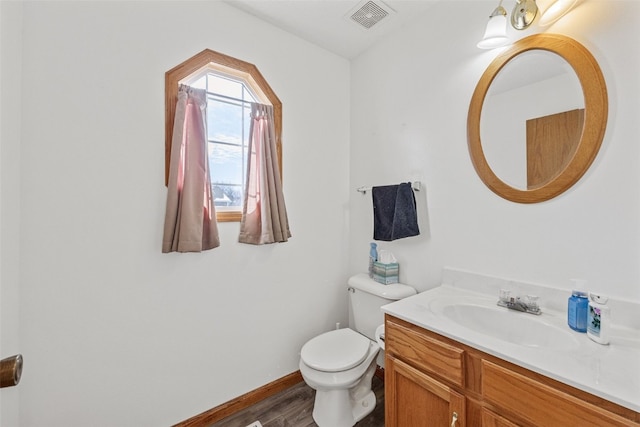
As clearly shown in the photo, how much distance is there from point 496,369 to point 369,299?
3.07 feet

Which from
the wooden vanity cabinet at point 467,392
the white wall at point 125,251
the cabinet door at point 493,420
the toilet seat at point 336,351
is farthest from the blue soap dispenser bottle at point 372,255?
the cabinet door at point 493,420

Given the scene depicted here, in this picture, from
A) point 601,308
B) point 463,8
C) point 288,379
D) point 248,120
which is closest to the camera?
point 601,308

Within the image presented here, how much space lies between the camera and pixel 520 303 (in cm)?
119

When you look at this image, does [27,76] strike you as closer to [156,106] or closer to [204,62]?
[156,106]

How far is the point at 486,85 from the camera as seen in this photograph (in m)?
1.36

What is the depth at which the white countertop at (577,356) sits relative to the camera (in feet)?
2.28

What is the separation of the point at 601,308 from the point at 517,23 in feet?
3.99

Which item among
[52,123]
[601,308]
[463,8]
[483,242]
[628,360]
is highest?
[463,8]

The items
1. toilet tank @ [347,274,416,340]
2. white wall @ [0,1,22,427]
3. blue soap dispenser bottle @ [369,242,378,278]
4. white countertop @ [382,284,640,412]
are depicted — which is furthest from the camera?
blue soap dispenser bottle @ [369,242,378,278]

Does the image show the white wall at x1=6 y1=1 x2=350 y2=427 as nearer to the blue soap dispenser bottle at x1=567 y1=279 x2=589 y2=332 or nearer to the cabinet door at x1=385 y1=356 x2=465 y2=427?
the cabinet door at x1=385 y1=356 x2=465 y2=427

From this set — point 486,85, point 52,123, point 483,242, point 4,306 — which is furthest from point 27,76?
point 483,242

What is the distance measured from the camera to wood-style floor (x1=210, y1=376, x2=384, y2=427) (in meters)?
1.55

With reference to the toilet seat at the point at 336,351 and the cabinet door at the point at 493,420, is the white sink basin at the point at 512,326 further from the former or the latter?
the toilet seat at the point at 336,351

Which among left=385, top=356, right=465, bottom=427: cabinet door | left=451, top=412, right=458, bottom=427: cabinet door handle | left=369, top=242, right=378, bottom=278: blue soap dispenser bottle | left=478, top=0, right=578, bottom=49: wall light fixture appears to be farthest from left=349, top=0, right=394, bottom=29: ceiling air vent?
left=451, top=412, right=458, bottom=427: cabinet door handle
